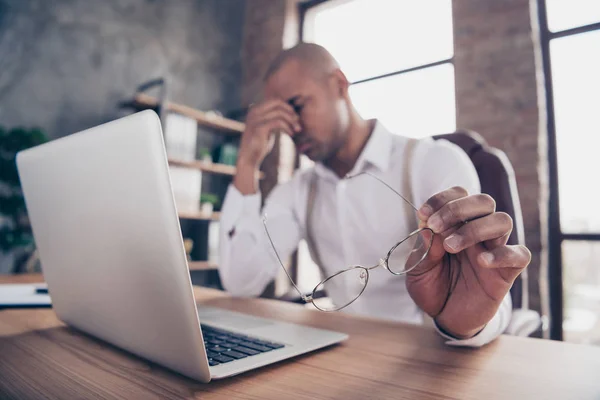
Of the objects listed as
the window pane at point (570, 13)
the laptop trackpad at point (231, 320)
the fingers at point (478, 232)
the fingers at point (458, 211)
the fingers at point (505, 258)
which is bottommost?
the laptop trackpad at point (231, 320)

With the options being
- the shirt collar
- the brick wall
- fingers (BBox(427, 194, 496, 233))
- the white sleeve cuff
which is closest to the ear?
the shirt collar

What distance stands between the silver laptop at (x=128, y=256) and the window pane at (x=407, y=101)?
0.44 metres

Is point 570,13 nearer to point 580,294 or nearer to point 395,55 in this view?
point 580,294

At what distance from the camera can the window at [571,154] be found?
1521 mm

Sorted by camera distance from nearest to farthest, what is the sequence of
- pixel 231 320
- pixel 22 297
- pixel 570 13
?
pixel 231 320
pixel 22 297
pixel 570 13

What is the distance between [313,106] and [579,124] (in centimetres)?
131

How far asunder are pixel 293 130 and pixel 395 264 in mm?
513

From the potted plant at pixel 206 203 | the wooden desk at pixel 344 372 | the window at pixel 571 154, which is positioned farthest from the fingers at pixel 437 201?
the potted plant at pixel 206 203

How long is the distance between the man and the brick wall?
1.23 m

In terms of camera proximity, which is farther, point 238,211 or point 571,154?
point 571,154

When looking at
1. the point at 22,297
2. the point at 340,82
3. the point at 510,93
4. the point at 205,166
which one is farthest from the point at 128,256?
the point at 205,166

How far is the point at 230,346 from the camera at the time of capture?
0.49 meters

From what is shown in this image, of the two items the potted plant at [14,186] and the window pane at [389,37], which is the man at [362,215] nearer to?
the window pane at [389,37]

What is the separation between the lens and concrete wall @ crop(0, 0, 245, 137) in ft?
7.32
